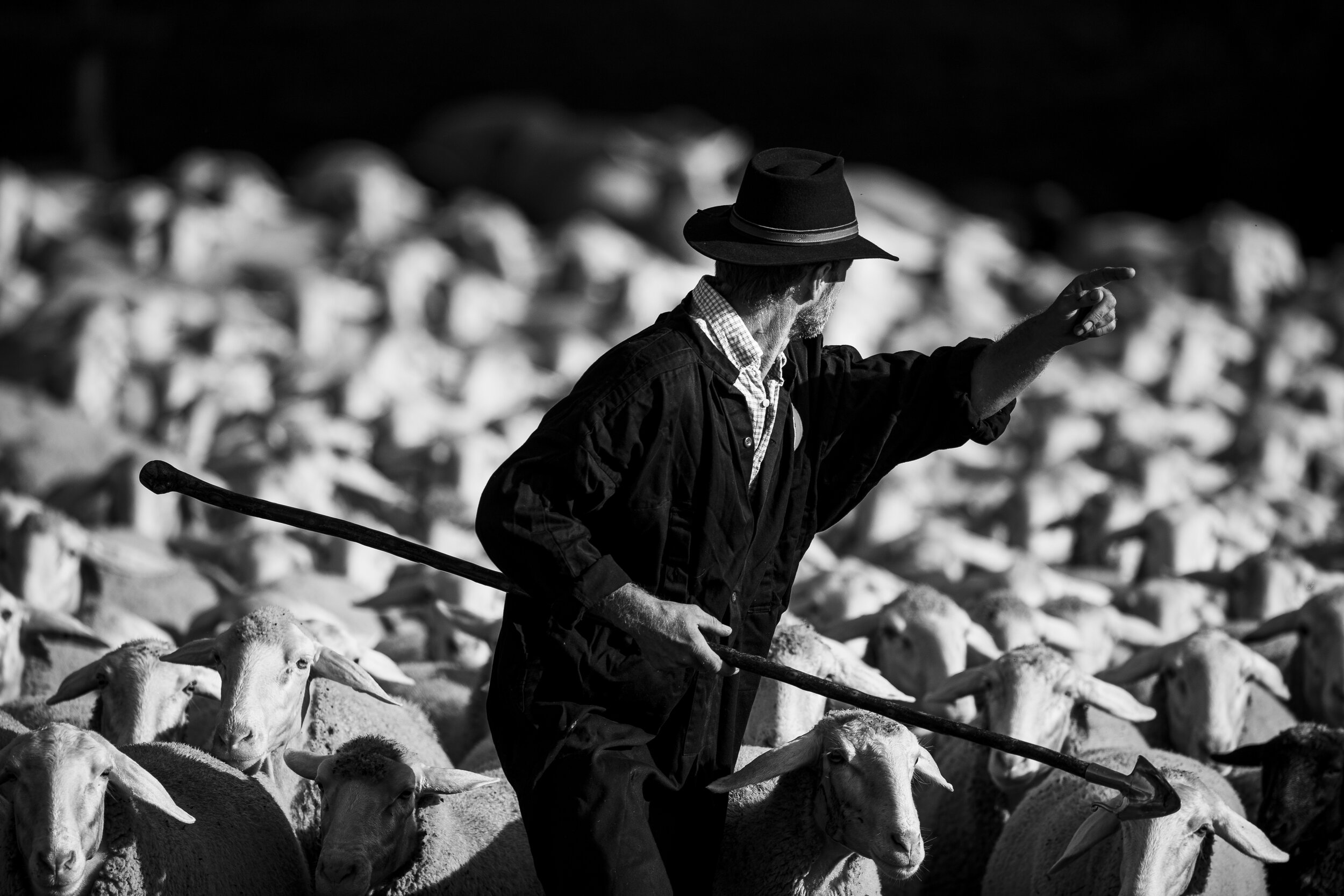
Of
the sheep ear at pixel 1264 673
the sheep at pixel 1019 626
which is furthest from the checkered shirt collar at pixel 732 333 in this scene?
the sheep at pixel 1019 626

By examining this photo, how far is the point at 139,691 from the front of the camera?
4.89 m

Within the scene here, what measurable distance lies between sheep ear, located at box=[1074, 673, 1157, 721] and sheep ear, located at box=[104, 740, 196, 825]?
2.59 meters

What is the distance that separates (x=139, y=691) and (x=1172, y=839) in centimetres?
278

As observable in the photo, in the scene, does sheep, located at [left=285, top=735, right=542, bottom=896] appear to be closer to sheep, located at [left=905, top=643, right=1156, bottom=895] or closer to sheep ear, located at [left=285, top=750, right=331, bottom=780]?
sheep ear, located at [left=285, top=750, right=331, bottom=780]

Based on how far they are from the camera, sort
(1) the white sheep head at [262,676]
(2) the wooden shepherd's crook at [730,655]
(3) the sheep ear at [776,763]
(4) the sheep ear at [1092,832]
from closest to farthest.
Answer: (2) the wooden shepherd's crook at [730,655], (3) the sheep ear at [776,763], (4) the sheep ear at [1092,832], (1) the white sheep head at [262,676]

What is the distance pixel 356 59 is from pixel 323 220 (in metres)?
11.0

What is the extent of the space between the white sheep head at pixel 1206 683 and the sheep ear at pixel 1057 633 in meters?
0.54

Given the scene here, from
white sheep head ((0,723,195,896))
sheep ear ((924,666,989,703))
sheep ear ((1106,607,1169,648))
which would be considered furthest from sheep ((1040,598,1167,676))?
white sheep head ((0,723,195,896))

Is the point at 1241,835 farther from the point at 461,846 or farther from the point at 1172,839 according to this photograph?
the point at 461,846

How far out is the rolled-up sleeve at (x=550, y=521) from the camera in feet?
11.0

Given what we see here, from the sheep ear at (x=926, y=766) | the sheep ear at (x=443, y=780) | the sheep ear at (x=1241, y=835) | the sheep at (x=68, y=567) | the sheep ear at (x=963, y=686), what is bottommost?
the sheep at (x=68, y=567)

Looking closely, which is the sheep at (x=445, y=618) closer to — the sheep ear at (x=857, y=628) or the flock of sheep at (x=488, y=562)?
the flock of sheep at (x=488, y=562)

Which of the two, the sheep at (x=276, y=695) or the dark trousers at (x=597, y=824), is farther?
the sheep at (x=276, y=695)

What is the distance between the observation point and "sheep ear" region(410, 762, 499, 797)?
14.0 feet
